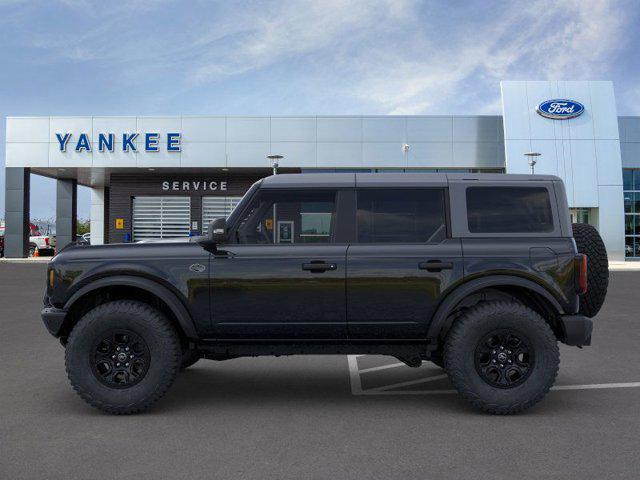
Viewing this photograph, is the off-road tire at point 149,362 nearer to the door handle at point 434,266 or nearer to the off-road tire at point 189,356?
the off-road tire at point 189,356

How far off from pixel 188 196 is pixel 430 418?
101 feet

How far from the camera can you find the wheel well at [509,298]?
17.1 ft

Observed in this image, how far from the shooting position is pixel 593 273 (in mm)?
5371

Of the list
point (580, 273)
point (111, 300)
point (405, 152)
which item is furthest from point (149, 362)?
point (405, 152)

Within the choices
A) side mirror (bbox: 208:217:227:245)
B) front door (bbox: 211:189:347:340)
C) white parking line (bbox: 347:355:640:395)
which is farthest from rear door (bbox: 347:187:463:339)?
side mirror (bbox: 208:217:227:245)

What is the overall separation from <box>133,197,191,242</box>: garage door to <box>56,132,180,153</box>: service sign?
3.70 meters

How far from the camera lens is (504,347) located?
499 cm

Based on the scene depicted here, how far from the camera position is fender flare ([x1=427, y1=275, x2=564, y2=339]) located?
4.96 metres

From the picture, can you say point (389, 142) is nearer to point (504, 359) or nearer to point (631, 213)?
point (631, 213)

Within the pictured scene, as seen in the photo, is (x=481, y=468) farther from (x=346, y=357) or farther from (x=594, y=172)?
(x=594, y=172)

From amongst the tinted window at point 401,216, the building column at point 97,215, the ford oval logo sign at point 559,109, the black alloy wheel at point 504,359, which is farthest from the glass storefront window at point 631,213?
the tinted window at point 401,216

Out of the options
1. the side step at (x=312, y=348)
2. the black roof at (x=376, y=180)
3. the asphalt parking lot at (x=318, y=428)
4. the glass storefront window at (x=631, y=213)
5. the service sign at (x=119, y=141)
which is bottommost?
the asphalt parking lot at (x=318, y=428)

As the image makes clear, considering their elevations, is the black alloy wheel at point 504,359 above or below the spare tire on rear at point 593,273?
below

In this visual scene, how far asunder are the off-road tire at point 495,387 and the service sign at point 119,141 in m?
28.1
